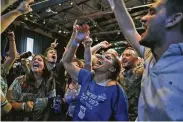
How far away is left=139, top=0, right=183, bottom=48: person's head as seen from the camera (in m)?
1.08

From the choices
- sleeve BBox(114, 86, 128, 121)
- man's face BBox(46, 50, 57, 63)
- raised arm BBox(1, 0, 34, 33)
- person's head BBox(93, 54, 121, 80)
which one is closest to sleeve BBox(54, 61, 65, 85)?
man's face BBox(46, 50, 57, 63)

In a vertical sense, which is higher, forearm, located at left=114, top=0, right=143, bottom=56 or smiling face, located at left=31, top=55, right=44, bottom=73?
forearm, located at left=114, top=0, right=143, bottom=56

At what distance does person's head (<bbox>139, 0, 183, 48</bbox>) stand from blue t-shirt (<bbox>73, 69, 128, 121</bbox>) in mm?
1083

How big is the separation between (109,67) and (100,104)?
445 millimetres

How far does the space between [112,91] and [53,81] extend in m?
0.96

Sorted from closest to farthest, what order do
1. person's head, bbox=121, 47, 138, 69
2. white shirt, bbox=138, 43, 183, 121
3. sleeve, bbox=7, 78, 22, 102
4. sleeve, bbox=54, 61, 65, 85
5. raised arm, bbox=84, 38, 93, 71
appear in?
1. white shirt, bbox=138, 43, 183, 121
2. raised arm, bbox=84, 38, 93, 71
3. sleeve, bbox=7, 78, 22, 102
4. person's head, bbox=121, 47, 138, 69
5. sleeve, bbox=54, 61, 65, 85

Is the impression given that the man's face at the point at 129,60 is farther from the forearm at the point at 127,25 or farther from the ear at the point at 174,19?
the ear at the point at 174,19

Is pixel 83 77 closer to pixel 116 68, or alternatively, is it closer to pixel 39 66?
pixel 116 68

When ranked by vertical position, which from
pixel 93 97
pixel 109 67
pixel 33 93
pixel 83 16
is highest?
pixel 83 16

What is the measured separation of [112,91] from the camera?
2178mm

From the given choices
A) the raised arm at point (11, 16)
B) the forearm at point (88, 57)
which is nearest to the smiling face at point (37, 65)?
the forearm at point (88, 57)

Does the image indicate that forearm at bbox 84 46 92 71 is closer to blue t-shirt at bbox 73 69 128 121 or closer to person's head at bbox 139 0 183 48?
blue t-shirt at bbox 73 69 128 121

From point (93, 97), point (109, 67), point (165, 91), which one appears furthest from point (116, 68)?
point (165, 91)

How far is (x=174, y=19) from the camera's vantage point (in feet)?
3.55
